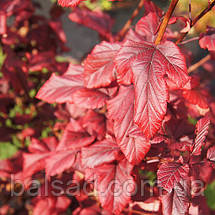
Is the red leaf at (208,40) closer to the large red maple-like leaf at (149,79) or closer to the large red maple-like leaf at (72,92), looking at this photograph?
the large red maple-like leaf at (149,79)

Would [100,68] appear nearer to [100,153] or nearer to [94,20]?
[100,153]

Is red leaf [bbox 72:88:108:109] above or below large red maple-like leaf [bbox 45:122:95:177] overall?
above

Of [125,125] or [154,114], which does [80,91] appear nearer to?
[125,125]

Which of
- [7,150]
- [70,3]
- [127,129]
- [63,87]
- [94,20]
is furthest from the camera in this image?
[7,150]

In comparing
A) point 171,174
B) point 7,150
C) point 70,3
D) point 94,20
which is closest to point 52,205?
point 171,174

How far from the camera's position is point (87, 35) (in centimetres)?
458

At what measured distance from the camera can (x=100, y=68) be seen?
0.85m

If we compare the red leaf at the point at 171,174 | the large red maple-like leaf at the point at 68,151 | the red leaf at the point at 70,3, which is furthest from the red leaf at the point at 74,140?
the red leaf at the point at 70,3

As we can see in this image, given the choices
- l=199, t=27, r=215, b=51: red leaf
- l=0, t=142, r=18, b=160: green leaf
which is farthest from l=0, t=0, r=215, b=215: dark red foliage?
l=0, t=142, r=18, b=160: green leaf

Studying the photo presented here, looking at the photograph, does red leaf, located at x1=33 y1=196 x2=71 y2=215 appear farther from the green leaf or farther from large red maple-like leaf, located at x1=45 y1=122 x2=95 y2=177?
the green leaf

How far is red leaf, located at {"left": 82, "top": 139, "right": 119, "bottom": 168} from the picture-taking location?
891 millimetres

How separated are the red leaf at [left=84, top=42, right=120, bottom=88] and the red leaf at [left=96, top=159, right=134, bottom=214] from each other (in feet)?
1.00

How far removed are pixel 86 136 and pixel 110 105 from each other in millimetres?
245

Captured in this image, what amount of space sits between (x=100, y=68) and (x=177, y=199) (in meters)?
0.47
